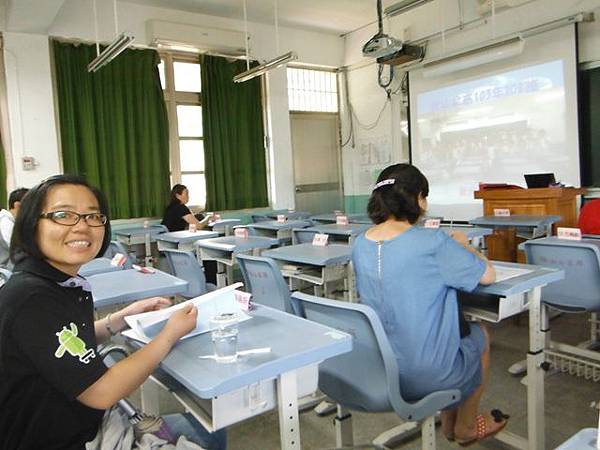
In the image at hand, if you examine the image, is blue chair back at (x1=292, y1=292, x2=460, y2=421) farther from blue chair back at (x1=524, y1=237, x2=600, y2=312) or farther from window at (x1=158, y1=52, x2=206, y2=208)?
window at (x1=158, y1=52, x2=206, y2=208)

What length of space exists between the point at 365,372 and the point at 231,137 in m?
5.85

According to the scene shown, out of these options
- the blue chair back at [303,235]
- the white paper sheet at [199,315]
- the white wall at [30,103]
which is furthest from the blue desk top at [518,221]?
the white wall at [30,103]

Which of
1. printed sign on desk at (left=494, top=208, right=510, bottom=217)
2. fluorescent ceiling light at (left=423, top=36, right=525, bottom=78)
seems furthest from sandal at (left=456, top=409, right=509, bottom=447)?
fluorescent ceiling light at (left=423, top=36, right=525, bottom=78)

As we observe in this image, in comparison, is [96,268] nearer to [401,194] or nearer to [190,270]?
[190,270]

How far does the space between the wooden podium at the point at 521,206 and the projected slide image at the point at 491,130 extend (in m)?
0.90

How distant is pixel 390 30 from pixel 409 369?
646 cm

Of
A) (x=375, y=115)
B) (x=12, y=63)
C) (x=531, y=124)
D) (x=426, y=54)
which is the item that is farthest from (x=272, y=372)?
(x=375, y=115)

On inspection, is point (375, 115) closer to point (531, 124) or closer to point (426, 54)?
point (426, 54)

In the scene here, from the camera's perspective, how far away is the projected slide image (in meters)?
5.32

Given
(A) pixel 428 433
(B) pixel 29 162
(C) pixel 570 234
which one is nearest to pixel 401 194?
(A) pixel 428 433

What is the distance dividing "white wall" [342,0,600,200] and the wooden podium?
1.72 meters

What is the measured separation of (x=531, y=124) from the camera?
552 cm

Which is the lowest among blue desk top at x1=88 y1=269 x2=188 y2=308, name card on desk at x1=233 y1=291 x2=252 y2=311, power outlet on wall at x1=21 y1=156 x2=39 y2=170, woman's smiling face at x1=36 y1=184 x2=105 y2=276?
blue desk top at x1=88 y1=269 x2=188 y2=308

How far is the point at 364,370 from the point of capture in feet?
5.11
